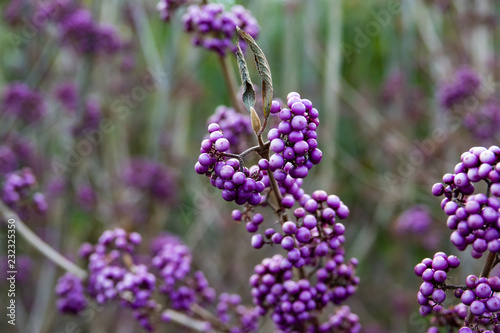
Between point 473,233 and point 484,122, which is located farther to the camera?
point 484,122

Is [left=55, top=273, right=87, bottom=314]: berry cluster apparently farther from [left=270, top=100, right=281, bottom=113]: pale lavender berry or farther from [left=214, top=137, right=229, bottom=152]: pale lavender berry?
[left=270, top=100, right=281, bottom=113]: pale lavender berry

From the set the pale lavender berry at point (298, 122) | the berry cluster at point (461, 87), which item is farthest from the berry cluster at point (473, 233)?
the berry cluster at point (461, 87)

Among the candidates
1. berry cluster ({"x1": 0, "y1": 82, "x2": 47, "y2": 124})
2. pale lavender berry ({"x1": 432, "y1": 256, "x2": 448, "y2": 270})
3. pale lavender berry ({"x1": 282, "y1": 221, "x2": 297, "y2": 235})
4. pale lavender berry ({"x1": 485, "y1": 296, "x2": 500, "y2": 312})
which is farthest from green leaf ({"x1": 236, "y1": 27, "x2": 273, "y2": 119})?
berry cluster ({"x1": 0, "y1": 82, "x2": 47, "y2": 124})

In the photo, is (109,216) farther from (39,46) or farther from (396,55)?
(396,55)

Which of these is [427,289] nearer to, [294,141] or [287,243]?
[287,243]

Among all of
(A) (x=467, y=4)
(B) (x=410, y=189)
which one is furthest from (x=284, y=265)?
(A) (x=467, y=4)

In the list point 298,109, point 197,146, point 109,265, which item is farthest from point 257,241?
point 197,146
